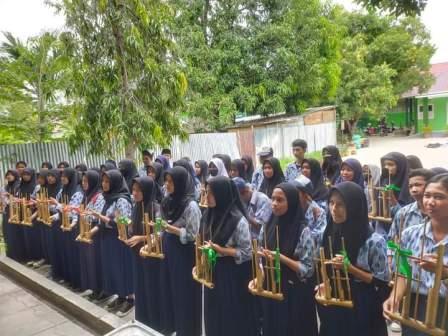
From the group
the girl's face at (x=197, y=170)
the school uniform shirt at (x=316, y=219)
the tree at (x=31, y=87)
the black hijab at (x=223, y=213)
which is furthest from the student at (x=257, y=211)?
the tree at (x=31, y=87)

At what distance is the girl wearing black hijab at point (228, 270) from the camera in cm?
309

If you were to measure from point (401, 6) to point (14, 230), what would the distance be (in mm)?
6240

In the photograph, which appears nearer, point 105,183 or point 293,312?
point 293,312

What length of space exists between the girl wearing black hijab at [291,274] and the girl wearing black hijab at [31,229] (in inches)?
171

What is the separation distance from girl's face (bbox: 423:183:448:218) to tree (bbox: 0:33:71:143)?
7720 millimetres

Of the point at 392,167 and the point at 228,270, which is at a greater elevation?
the point at 392,167

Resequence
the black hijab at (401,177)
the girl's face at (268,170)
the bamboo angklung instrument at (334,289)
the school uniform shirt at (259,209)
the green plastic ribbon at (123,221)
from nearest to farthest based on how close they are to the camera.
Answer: the bamboo angklung instrument at (334,289)
the green plastic ribbon at (123,221)
the school uniform shirt at (259,209)
the black hijab at (401,177)
the girl's face at (268,170)

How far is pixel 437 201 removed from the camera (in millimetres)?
2256

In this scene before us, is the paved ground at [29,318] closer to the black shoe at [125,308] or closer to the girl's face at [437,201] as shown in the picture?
the black shoe at [125,308]

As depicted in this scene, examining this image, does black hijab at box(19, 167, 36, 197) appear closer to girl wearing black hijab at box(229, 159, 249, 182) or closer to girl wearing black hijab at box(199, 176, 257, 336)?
girl wearing black hijab at box(229, 159, 249, 182)

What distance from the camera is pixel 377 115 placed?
22375mm

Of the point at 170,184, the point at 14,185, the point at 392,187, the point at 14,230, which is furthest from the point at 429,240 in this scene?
the point at 14,230

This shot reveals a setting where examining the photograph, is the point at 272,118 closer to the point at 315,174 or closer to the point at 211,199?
the point at 315,174

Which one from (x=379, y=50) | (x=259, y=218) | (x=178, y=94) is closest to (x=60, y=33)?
(x=178, y=94)
